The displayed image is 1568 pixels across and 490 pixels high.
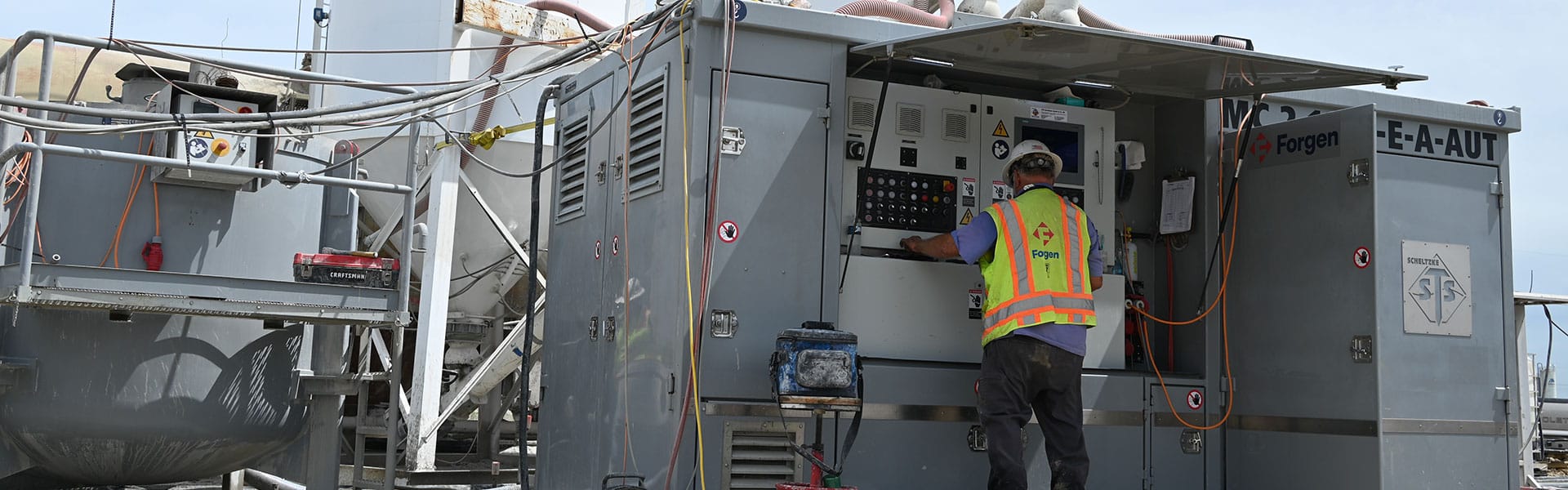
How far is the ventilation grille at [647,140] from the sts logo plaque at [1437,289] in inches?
142

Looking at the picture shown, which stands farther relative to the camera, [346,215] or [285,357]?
[346,215]

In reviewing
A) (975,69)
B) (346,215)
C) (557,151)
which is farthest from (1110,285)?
(346,215)

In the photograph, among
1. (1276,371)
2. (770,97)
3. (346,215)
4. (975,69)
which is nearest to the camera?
(770,97)

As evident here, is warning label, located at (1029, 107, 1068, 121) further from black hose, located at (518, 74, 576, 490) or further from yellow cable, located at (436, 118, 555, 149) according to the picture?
yellow cable, located at (436, 118, 555, 149)

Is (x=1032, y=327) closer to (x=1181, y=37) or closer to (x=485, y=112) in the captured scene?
(x=1181, y=37)

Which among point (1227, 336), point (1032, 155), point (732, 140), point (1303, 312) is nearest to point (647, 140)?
point (732, 140)

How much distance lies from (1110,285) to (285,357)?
4382 mm

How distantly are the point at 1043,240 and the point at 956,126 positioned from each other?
98cm

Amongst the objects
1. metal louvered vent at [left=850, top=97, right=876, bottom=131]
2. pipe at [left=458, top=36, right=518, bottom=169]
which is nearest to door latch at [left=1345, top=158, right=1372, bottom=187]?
metal louvered vent at [left=850, top=97, right=876, bottom=131]

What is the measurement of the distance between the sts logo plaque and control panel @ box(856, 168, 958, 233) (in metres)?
2.22

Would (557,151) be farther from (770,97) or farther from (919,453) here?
(919,453)

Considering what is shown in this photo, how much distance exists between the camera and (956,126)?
6270 millimetres

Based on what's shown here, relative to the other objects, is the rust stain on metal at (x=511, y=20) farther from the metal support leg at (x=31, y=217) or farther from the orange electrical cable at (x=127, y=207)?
the metal support leg at (x=31, y=217)

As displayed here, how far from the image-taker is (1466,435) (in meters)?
6.28
